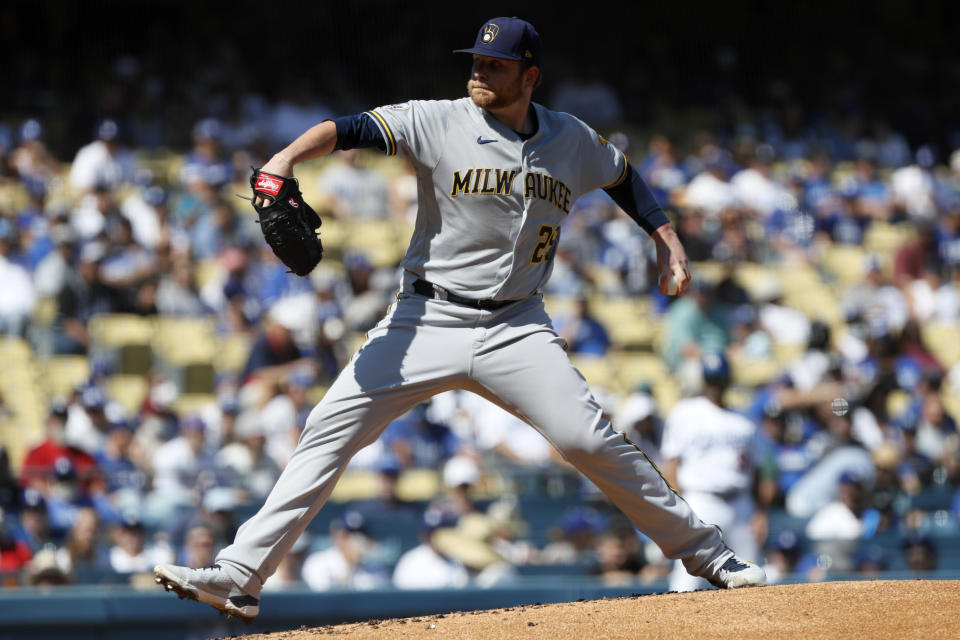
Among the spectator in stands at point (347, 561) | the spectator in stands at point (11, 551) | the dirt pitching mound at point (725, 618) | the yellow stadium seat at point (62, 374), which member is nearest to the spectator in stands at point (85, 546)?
the spectator in stands at point (11, 551)

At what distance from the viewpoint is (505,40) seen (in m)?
3.65

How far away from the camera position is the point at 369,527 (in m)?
6.99

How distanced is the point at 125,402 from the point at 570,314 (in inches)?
129

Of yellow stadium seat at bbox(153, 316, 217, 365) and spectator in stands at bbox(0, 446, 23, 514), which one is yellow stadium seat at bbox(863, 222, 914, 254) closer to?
yellow stadium seat at bbox(153, 316, 217, 365)

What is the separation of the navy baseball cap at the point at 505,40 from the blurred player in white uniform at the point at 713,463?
3252 millimetres

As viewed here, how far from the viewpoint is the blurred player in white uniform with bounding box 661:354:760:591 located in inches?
254

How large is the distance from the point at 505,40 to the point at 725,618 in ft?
5.97

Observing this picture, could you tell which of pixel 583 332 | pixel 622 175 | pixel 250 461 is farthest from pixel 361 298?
pixel 622 175

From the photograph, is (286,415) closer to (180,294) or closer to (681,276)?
(180,294)

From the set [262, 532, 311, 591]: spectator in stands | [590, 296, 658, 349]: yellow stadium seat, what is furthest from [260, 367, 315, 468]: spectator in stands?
[590, 296, 658, 349]: yellow stadium seat

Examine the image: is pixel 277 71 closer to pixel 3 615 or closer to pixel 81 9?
pixel 81 9

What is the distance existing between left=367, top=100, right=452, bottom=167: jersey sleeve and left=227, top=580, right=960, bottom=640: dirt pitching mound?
4.62 feet

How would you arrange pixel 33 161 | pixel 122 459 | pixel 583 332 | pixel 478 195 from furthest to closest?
1. pixel 33 161
2. pixel 583 332
3. pixel 122 459
4. pixel 478 195

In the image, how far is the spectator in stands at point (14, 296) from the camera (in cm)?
862
